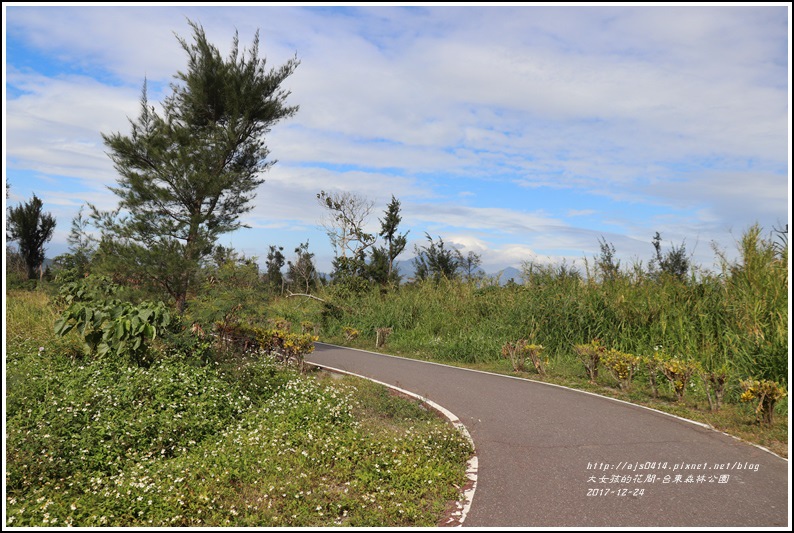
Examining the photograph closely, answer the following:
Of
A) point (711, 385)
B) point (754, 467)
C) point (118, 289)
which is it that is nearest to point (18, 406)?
point (118, 289)

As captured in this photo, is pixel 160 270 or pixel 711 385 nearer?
pixel 711 385

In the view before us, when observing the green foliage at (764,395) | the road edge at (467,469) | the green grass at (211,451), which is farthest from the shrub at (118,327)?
the green foliage at (764,395)

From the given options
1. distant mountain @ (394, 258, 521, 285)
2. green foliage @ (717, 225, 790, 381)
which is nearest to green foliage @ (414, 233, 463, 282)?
distant mountain @ (394, 258, 521, 285)

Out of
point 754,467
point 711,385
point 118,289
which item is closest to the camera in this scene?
point 754,467

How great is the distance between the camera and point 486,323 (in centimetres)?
1673

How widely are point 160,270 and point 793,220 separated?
1362cm

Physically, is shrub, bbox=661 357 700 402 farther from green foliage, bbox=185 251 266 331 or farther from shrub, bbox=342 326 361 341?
shrub, bbox=342 326 361 341

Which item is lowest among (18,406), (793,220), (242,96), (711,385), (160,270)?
(18,406)

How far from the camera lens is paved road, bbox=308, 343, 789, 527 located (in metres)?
5.23

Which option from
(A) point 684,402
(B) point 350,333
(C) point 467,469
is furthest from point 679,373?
(B) point 350,333

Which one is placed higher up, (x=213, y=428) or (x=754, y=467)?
(x=754, y=467)

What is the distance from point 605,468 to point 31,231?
123 ft

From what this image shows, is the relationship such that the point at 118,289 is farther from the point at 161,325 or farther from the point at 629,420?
the point at 629,420

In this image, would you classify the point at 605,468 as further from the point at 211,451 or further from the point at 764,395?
the point at 211,451
